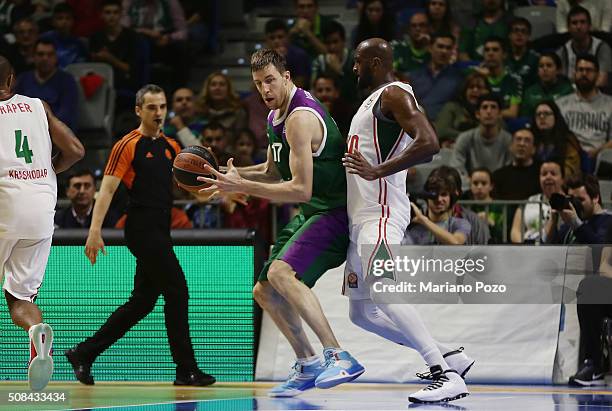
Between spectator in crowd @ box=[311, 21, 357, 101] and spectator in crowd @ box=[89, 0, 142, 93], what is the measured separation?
2255 millimetres

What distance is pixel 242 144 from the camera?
42.6 feet

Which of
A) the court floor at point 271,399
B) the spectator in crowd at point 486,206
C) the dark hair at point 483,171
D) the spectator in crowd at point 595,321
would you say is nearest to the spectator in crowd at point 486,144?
the dark hair at point 483,171

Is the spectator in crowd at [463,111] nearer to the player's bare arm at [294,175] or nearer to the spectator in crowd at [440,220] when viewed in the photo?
the spectator in crowd at [440,220]

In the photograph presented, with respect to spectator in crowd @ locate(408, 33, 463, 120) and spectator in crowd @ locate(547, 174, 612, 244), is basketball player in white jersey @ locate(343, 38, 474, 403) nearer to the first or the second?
spectator in crowd @ locate(547, 174, 612, 244)

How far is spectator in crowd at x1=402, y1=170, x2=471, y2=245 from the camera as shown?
1052cm

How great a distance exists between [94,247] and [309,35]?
622 cm

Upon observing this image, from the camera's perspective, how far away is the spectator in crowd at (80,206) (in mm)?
11328

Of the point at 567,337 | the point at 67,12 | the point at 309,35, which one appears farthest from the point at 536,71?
the point at 67,12

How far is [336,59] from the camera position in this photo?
14547 millimetres

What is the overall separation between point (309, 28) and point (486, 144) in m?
3.22

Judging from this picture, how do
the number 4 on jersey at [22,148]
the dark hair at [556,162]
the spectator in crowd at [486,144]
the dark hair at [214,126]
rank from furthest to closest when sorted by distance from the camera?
the dark hair at [214,126] < the spectator in crowd at [486,144] < the dark hair at [556,162] < the number 4 on jersey at [22,148]

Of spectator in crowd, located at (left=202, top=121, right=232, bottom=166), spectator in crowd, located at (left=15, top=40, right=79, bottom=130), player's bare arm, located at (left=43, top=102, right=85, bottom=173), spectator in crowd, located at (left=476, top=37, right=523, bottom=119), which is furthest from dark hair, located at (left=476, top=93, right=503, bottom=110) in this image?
player's bare arm, located at (left=43, top=102, right=85, bottom=173)

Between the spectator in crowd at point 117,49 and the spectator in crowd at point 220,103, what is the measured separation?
1400 mm

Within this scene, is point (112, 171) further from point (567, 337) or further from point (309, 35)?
point (309, 35)
